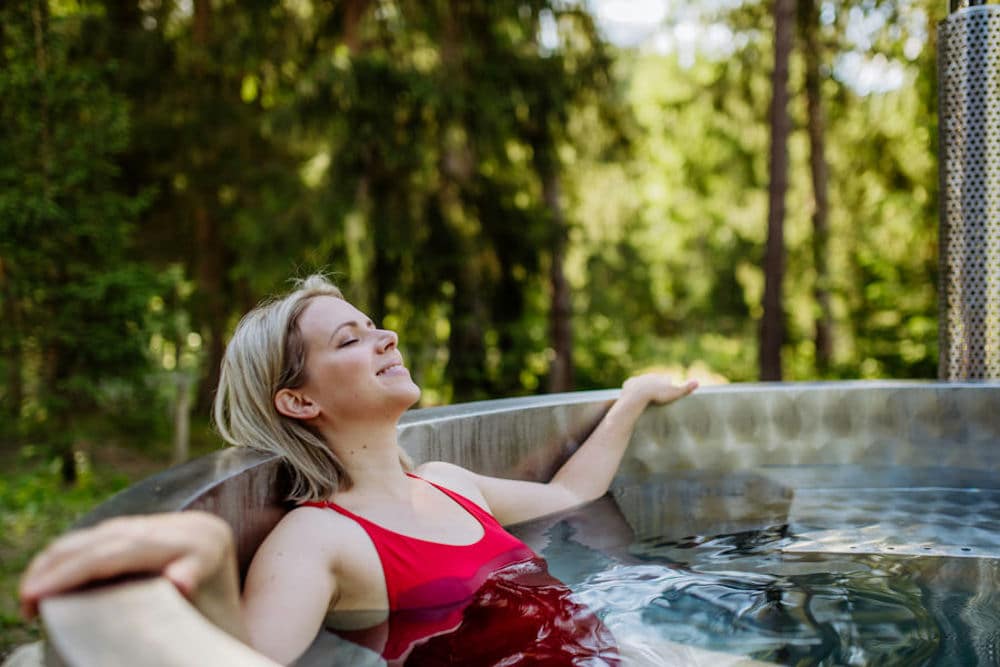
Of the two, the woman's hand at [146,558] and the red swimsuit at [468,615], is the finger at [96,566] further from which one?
the red swimsuit at [468,615]

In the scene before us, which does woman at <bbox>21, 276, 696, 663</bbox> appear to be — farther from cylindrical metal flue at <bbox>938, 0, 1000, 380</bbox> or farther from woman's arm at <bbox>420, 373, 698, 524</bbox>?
cylindrical metal flue at <bbox>938, 0, 1000, 380</bbox>

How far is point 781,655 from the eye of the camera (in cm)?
142

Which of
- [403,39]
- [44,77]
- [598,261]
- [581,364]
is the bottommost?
[581,364]

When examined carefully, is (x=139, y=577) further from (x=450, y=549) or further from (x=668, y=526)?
(x=668, y=526)

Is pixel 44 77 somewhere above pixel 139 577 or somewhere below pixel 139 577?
above

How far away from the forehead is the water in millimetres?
684

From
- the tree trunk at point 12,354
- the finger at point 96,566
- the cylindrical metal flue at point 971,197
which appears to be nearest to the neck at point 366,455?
the finger at point 96,566

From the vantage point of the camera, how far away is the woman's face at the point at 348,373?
154 centimetres

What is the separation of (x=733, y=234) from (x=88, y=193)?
7.44 m

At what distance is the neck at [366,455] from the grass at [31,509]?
97cm

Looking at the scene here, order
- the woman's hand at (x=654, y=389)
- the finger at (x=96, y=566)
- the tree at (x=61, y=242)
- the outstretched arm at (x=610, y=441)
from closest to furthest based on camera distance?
the finger at (x=96, y=566)
the outstretched arm at (x=610, y=441)
the woman's hand at (x=654, y=389)
the tree at (x=61, y=242)

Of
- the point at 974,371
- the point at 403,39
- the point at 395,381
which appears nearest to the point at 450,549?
the point at 395,381

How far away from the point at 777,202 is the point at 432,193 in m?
2.61

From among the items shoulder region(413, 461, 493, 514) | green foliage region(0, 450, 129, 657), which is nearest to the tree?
green foliage region(0, 450, 129, 657)
